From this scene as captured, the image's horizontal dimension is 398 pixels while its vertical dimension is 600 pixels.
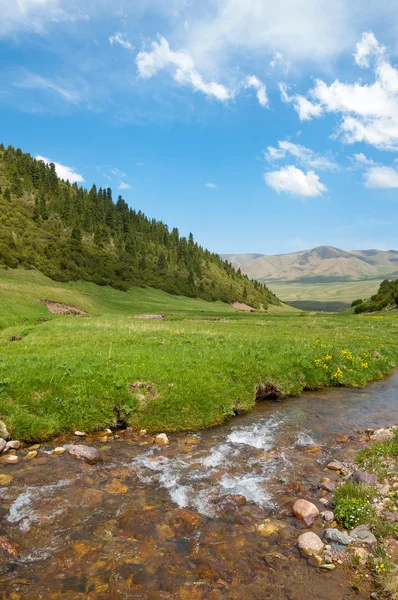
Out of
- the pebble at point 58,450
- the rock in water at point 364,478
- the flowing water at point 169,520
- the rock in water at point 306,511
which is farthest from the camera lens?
the pebble at point 58,450

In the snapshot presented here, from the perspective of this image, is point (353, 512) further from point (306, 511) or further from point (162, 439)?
point (162, 439)

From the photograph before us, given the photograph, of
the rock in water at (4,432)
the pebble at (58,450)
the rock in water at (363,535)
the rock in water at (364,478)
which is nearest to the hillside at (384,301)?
the rock in water at (364,478)

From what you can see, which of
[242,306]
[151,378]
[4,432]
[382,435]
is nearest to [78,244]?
[242,306]

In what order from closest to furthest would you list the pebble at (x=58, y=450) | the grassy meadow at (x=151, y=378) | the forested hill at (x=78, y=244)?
the pebble at (x=58, y=450)
the grassy meadow at (x=151, y=378)
the forested hill at (x=78, y=244)

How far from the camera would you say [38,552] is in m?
6.91

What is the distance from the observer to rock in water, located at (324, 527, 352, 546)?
6998 millimetres

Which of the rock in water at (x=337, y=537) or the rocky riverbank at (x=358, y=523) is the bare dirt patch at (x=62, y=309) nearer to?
the rocky riverbank at (x=358, y=523)

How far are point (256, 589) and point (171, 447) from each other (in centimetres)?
631

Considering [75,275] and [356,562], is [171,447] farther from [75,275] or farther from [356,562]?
[75,275]

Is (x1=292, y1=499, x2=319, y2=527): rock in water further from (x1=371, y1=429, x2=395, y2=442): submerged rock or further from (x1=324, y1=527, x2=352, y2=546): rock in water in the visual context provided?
(x1=371, y1=429, x2=395, y2=442): submerged rock

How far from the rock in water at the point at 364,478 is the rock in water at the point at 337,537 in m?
2.07

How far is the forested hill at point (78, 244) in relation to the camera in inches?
4033

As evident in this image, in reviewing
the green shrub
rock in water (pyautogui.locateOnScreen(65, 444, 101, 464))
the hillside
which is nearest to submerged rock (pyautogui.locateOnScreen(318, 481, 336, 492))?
the green shrub

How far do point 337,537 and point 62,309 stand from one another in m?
58.3
